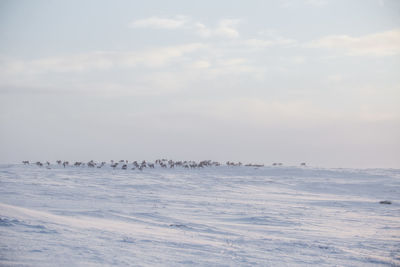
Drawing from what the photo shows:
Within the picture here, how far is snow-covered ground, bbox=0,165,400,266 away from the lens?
8258 millimetres

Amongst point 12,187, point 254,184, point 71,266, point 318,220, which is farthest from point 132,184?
point 71,266

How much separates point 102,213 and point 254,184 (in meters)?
15.7

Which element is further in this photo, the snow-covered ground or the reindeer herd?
the reindeer herd

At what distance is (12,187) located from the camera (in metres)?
18.4

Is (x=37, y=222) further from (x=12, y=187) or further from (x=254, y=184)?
(x=254, y=184)

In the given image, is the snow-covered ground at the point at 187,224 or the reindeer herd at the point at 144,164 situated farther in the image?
the reindeer herd at the point at 144,164

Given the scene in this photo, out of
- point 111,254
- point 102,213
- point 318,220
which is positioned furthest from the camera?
point 318,220

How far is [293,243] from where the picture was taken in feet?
33.9

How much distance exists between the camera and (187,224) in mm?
12367

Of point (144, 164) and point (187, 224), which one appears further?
point (144, 164)

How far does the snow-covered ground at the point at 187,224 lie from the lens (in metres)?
8.26

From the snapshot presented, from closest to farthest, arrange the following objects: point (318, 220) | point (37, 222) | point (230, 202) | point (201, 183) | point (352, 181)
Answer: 1. point (37, 222)
2. point (318, 220)
3. point (230, 202)
4. point (201, 183)
5. point (352, 181)

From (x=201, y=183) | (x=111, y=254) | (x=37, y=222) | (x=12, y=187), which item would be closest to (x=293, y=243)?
(x=111, y=254)

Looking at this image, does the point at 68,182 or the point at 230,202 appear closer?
the point at 230,202
